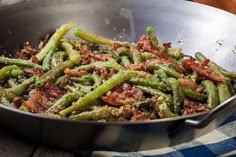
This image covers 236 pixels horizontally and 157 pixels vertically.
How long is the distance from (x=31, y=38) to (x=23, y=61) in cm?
34

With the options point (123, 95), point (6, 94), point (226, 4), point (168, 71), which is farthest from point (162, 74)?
point (226, 4)

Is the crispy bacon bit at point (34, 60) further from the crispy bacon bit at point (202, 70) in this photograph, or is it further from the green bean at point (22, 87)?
the crispy bacon bit at point (202, 70)

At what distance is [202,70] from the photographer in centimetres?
228

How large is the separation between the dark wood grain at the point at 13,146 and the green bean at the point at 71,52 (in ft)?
1.95

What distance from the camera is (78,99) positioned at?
2.00m

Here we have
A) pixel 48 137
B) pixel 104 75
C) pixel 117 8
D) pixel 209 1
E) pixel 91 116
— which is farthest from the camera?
pixel 209 1

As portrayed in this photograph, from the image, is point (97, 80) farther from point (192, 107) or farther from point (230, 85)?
point (230, 85)

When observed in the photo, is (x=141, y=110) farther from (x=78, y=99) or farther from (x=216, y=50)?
(x=216, y=50)

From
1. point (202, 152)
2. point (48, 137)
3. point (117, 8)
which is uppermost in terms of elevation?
point (117, 8)

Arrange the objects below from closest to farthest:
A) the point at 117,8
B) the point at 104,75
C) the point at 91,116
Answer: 1. the point at 91,116
2. the point at 104,75
3. the point at 117,8

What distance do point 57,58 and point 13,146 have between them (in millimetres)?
713

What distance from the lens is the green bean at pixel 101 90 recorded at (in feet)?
6.26

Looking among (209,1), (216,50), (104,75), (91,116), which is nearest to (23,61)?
(104,75)

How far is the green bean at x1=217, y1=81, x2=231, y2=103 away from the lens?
2.13m
